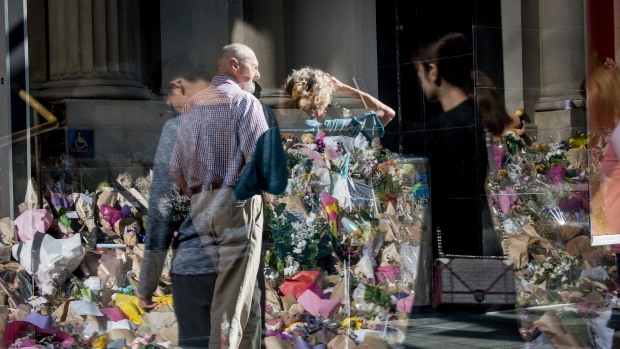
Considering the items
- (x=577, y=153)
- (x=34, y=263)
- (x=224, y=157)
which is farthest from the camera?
(x=577, y=153)

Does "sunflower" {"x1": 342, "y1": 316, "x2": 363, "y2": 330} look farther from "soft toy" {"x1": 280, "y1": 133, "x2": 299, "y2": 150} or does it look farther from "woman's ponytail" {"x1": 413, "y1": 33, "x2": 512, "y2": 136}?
"woman's ponytail" {"x1": 413, "y1": 33, "x2": 512, "y2": 136}

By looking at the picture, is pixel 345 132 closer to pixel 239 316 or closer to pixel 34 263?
pixel 239 316

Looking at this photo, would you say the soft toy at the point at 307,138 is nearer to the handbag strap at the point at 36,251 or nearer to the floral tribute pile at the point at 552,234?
the floral tribute pile at the point at 552,234

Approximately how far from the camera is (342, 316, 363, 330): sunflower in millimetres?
3672

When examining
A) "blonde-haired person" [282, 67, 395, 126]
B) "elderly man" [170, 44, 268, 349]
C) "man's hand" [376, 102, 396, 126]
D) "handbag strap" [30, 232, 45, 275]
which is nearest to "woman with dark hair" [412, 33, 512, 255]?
"man's hand" [376, 102, 396, 126]

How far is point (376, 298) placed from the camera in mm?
3803

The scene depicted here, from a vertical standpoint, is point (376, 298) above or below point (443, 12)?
below

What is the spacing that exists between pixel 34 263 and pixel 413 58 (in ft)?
8.49

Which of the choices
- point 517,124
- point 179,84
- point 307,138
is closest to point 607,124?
point 517,124

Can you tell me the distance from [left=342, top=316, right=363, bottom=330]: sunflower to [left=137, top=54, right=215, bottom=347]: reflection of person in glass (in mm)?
777

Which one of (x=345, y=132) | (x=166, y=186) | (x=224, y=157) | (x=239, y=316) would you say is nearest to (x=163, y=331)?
(x=239, y=316)

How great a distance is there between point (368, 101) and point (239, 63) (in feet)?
2.83

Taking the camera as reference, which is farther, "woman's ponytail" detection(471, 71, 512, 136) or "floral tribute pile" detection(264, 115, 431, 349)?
"woman's ponytail" detection(471, 71, 512, 136)

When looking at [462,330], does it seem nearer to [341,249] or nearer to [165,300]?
[341,249]
